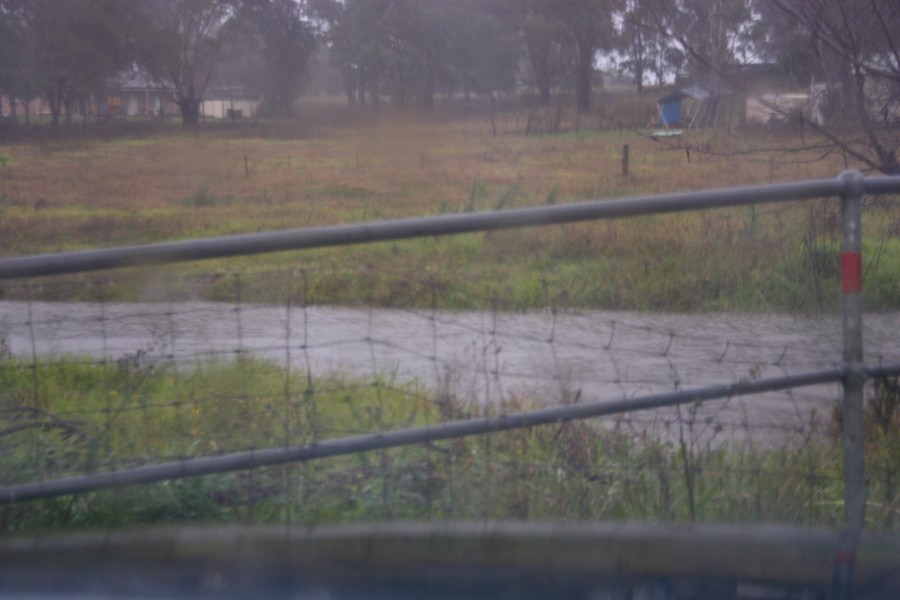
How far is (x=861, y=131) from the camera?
698 cm

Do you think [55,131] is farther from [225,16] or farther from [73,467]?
[73,467]

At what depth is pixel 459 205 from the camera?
42.1 feet

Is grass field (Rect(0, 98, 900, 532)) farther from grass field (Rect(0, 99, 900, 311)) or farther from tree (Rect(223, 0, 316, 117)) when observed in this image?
tree (Rect(223, 0, 316, 117))

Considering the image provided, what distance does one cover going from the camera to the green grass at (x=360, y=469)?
409 centimetres

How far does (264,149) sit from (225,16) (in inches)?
90.3

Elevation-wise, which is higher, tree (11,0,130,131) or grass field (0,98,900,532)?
tree (11,0,130,131)

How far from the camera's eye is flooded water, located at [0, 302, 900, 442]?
423 cm

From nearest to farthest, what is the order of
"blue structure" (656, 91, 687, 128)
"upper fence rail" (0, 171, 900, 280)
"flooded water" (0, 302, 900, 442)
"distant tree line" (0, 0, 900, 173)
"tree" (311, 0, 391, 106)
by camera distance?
"upper fence rail" (0, 171, 900, 280)
"flooded water" (0, 302, 900, 442)
"distant tree line" (0, 0, 900, 173)
"blue structure" (656, 91, 687, 128)
"tree" (311, 0, 391, 106)

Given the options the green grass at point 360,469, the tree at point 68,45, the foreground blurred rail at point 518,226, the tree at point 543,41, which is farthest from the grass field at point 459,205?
the tree at point 543,41

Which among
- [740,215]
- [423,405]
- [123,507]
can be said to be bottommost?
[123,507]

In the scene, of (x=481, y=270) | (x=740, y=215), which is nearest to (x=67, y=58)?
(x=481, y=270)

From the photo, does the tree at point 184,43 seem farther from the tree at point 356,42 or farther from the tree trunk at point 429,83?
the tree trunk at point 429,83

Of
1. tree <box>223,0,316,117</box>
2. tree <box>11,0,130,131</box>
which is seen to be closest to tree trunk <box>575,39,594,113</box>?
tree <box>223,0,316,117</box>

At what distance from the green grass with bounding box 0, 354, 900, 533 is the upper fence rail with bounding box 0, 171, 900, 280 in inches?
33.7
